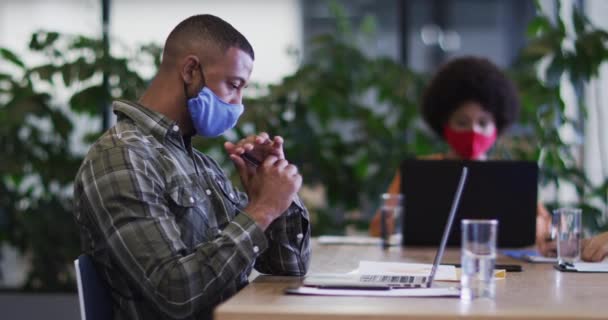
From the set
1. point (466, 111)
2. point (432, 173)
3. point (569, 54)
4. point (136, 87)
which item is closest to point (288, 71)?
point (136, 87)

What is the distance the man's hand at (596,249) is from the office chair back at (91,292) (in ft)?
3.64

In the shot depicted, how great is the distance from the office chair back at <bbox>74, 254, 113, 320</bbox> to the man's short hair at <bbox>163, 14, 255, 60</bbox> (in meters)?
0.50

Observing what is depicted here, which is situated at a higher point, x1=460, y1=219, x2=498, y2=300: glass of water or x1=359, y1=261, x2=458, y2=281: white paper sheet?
x1=460, y1=219, x2=498, y2=300: glass of water

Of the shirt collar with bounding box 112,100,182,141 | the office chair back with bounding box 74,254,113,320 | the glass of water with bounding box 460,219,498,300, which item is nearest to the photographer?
the glass of water with bounding box 460,219,498,300

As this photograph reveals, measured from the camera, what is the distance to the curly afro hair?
2943 mm

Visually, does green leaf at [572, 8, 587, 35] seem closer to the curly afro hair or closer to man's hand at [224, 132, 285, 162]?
the curly afro hair

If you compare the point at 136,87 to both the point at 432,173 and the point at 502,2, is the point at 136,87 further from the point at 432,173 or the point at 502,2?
the point at 502,2

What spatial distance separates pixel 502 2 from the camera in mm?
5125

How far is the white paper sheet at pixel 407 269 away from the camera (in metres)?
1.66

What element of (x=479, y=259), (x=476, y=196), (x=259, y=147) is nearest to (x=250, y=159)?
(x=259, y=147)

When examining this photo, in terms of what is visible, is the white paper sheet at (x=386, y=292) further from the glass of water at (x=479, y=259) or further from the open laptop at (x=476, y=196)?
the open laptop at (x=476, y=196)

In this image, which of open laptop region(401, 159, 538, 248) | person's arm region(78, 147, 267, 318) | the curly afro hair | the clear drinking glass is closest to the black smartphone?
person's arm region(78, 147, 267, 318)

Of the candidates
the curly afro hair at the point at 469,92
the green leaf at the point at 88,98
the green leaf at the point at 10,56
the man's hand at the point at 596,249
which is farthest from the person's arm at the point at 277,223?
the green leaf at the point at 10,56

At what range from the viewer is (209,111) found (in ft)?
5.69
